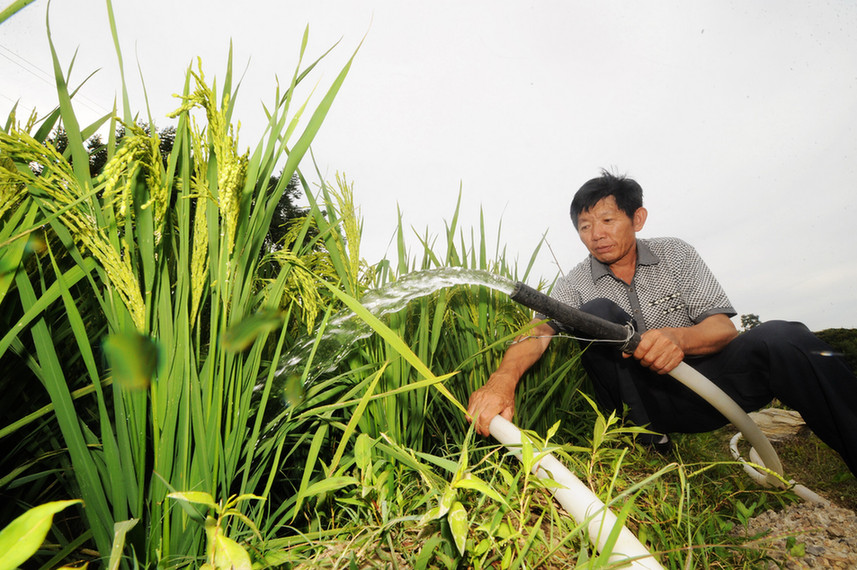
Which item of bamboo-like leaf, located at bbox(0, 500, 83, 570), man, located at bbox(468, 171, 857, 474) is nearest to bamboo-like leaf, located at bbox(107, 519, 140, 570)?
bamboo-like leaf, located at bbox(0, 500, 83, 570)

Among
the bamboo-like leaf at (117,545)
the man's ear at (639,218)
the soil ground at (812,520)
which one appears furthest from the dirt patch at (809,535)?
the man's ear at (639,218)

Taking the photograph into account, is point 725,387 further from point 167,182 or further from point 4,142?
point 4,142

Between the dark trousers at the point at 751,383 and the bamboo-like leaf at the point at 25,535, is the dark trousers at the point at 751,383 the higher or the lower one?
the lower one

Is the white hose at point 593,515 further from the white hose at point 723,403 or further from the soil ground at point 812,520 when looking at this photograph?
the white hose at point 723,403

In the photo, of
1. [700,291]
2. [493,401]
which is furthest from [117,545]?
[700,291]

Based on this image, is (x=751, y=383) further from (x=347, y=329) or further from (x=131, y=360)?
(x=131, y=360)

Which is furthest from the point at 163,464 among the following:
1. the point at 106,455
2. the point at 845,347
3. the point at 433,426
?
the point at 845,347

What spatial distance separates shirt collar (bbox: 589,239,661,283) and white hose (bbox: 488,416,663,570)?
219 centimetres

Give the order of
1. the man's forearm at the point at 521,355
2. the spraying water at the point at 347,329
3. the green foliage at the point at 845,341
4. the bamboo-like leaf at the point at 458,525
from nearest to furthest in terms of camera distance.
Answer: the bamboo-like leaf at the point at 458,525 → the spraying water at the point at 347,329 → the man's forearm at the point at 521,355 → the green foliage at the point at 845,341

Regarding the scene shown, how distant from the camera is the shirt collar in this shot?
2.93m

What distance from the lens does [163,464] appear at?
2.47 feet

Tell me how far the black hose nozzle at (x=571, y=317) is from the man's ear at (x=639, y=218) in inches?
61.7

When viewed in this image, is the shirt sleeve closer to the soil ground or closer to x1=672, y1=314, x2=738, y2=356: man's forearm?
x1=672, y1=314, x2=738, y2=356: man's forearm

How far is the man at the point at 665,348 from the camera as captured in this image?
1900mm
